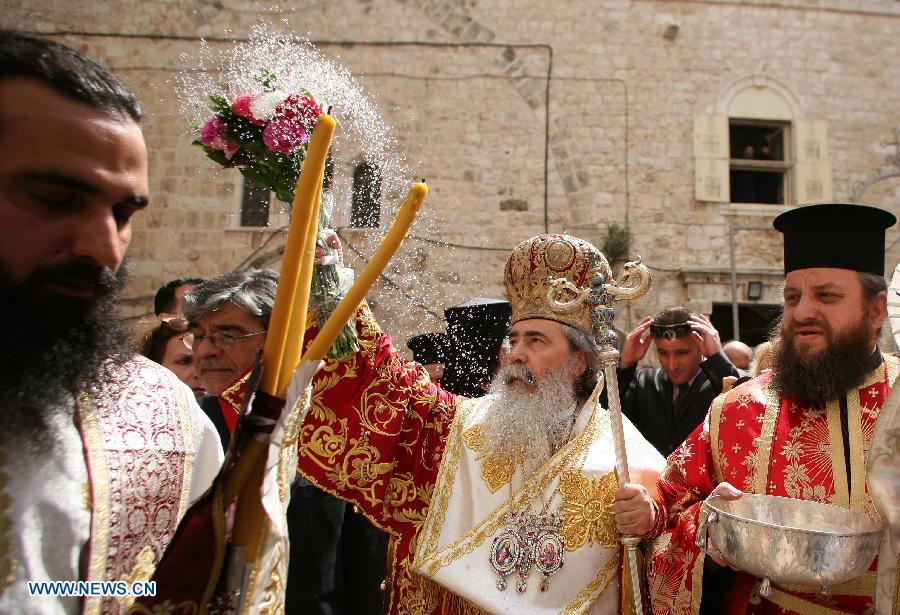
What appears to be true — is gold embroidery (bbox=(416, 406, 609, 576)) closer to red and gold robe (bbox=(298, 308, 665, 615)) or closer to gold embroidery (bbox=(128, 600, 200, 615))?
red and gold robe (bbox=(298, 308, 665, 615))

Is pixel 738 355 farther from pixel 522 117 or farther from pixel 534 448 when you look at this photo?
pixel 522 117

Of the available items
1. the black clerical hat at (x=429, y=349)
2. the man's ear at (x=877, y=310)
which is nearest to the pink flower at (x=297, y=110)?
the man's ear at (x=877, y=310)

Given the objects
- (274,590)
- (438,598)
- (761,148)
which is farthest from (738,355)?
(761,148)

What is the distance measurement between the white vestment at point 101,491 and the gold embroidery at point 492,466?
1.43 metres

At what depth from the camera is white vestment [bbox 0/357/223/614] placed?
3.55 feet

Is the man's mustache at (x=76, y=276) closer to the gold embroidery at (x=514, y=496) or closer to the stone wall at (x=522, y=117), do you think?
the gold embroidery at (x=514, y=496)

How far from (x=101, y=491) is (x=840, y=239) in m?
2.51

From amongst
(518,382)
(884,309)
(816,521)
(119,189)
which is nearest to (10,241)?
(119,189)

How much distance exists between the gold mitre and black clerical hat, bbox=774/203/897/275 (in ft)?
2.41

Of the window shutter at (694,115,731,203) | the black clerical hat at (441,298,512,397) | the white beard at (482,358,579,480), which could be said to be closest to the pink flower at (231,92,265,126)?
the white beard at (482,358,579,480)

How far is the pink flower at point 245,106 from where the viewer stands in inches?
88.4

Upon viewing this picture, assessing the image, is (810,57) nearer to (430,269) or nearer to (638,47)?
(638,47)

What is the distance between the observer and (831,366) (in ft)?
8.04

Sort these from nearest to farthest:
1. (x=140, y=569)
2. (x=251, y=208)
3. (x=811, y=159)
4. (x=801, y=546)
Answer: (x=140, y=569) < (x=801, y=546) < (x=251, y=208) < (x=811, y=159)
